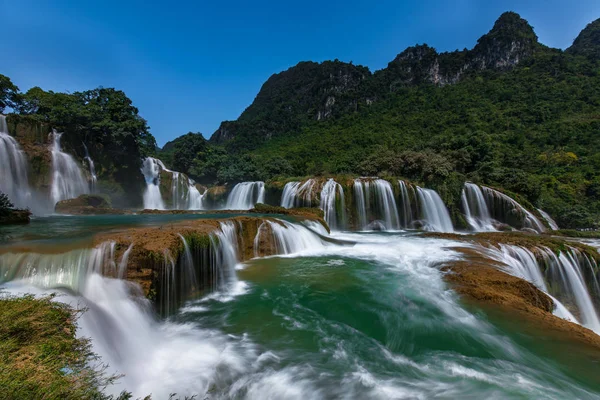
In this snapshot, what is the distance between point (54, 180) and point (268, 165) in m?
21.2

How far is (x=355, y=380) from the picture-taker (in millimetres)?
3191

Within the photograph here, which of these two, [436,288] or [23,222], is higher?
[23,222]

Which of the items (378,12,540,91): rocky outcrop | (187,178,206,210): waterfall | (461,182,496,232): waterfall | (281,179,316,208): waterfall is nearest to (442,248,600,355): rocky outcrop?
(281,179,316,208): waterfall

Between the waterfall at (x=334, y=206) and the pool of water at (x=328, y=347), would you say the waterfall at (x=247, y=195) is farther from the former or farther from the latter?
the pool of water at (x=328, y=347)

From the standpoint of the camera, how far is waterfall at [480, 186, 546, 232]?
52.4 feet

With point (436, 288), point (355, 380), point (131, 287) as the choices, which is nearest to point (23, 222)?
point (131, 287)

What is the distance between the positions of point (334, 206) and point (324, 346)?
13158mm

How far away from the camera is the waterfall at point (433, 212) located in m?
16.7

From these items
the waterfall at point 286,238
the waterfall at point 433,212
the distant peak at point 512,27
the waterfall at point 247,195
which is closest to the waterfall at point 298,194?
the waterfall at point 247,195

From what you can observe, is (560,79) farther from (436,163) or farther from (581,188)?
(436,163)

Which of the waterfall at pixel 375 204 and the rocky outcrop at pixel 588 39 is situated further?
the rocky outcrop at pixel 588 39

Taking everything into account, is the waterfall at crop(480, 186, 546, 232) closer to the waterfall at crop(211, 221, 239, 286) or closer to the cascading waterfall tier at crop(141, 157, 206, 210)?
the waterfall at crop(211, 221, 239, 286)

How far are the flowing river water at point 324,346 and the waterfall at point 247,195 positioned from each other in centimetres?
1665

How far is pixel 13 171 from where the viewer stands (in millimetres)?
16141
